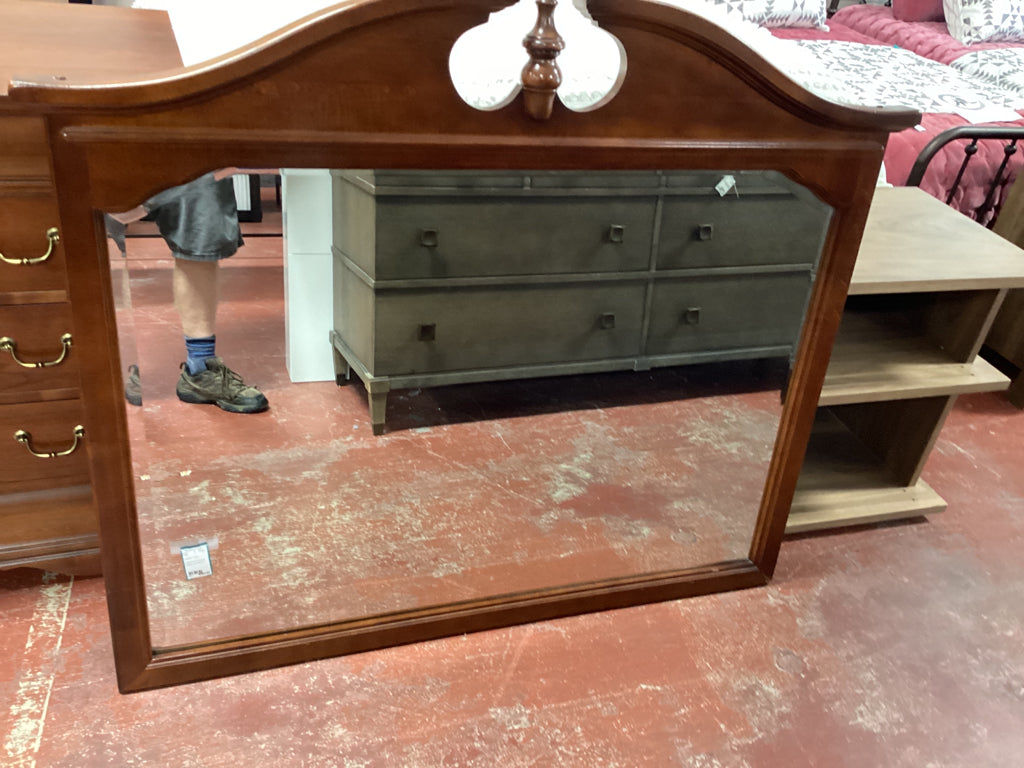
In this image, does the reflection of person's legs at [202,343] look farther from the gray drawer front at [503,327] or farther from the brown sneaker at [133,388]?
Result: the gray drawer front at [503,327]

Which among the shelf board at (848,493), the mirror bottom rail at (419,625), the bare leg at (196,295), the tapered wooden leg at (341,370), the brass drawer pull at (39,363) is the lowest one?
the mirror bottom rail at (419,625)

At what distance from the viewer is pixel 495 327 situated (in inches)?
71.0

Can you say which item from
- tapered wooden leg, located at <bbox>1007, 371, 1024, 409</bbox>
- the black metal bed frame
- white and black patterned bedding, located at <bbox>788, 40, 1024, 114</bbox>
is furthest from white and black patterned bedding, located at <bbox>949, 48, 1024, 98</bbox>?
tapered wooden leg, located at <bbox>1007, 371, 1024, 409</bbox>

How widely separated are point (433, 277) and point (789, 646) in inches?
38.7

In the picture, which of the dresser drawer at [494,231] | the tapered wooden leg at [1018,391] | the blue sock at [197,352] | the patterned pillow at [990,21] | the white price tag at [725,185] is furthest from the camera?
the patterned pillow at [990,21]

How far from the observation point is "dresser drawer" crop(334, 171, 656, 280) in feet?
5.06

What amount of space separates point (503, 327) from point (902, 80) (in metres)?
1.94

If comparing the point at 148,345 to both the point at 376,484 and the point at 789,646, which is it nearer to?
the point at 376,484

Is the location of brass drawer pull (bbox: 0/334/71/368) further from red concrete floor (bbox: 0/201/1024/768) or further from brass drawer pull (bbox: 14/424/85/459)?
red concrete floor (bbox: 0/201/1024/768)

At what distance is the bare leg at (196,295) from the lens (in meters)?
1.24

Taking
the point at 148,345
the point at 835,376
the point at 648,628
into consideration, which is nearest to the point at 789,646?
the point at 648,628

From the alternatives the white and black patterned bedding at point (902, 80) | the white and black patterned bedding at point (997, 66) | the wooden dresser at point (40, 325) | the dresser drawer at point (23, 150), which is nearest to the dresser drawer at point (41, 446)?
the wooden dresser at point (40, 325)

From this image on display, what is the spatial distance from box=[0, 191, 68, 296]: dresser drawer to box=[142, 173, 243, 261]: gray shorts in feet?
0.50

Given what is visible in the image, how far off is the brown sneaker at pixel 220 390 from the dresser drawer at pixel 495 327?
222mm
